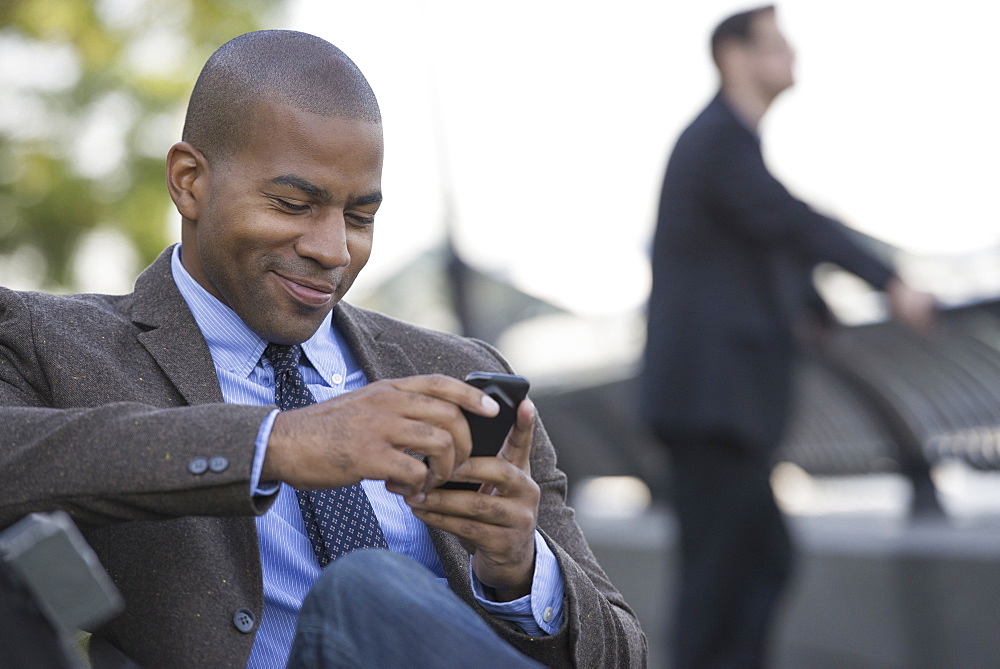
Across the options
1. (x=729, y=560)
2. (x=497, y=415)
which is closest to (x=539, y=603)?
(x=497, y=415)

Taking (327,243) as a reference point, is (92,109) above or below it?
below

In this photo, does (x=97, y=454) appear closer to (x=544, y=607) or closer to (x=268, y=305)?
(x=268, y=305)

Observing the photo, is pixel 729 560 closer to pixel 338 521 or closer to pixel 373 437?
pixel 338 521

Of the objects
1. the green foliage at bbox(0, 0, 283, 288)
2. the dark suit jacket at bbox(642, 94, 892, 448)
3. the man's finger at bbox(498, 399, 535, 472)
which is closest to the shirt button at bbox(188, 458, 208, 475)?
the man's finger at bbox(498, 399, 535, 472)

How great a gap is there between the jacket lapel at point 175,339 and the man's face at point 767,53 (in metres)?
3.22

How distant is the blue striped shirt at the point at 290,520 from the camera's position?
215 cm

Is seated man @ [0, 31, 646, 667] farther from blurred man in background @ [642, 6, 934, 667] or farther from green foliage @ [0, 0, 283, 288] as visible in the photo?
green foliage @ [0, 0, 283, 288]

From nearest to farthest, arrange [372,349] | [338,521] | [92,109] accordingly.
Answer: [338,521] < [372,349] < [92,109]

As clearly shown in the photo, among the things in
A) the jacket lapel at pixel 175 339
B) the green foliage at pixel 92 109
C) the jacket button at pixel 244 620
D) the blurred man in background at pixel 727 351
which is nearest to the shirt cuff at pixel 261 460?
the jacket button at pixel 244 620

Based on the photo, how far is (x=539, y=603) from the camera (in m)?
2.14

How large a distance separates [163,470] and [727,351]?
10.5 ft

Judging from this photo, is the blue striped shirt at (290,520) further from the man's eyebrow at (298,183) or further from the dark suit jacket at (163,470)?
the man's eyebrow at (298,183)

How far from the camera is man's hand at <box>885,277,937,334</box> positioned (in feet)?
14.3

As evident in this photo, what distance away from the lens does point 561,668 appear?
219 centimetres
